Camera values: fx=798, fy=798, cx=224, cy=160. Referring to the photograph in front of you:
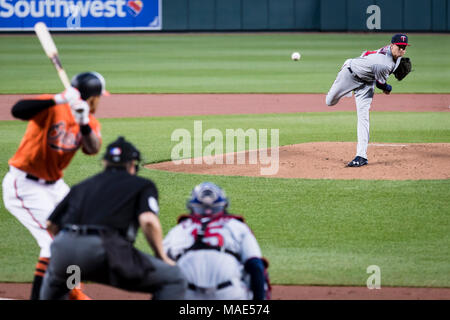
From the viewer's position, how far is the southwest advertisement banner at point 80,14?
38375mm

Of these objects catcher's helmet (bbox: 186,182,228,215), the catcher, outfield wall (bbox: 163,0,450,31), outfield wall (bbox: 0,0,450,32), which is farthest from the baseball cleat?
outfield wall (bbox: 163,0,450,31)

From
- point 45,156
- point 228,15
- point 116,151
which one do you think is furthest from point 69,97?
point 228,15

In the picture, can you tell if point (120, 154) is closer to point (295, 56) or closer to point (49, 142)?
point (49, 142)

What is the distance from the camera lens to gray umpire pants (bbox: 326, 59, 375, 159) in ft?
37.5

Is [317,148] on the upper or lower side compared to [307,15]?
lower

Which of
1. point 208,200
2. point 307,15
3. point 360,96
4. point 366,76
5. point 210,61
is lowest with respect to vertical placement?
point 208,200

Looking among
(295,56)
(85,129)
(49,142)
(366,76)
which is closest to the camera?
(85,129)

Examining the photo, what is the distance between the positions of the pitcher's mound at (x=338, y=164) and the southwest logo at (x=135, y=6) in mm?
27727

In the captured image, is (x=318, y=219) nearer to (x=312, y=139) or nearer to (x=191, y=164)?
(x=191, y=164)

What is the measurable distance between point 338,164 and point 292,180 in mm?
1134

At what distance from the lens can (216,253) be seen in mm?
4852

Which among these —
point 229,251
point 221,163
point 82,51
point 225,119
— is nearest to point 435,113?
point 225,119

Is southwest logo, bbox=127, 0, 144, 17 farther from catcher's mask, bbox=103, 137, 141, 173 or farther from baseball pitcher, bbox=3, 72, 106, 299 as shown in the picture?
catcher's mask, bbox=103, 137, 141, 173

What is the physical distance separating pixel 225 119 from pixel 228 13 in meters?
24.2
